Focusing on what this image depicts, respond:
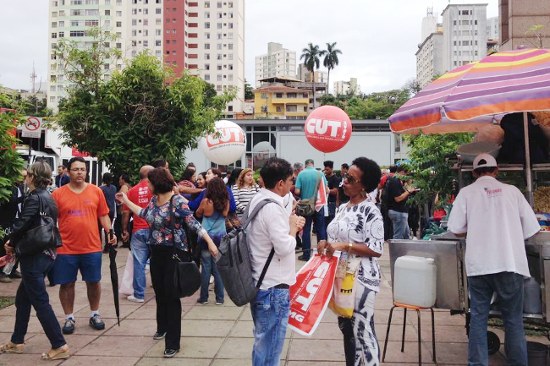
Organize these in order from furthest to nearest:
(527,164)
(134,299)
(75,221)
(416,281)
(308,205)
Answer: (308,205)
(134,299)
(75,221)
(527,164)
(416,281)

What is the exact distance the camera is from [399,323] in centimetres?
654

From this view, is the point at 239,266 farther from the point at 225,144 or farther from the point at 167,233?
the point at 225,144

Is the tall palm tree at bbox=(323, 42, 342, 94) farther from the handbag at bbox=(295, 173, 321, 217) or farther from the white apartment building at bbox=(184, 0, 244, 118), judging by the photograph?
the handbag at bbox=(295, 173, 321, 217)

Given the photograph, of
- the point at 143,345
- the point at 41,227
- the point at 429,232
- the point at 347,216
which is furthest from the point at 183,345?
the point at 429,232

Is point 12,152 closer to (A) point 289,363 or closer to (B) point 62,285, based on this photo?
(B) point 62,285

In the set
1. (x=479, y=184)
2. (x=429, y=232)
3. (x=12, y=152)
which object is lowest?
(x=429, y=232)

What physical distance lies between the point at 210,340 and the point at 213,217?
2019mm

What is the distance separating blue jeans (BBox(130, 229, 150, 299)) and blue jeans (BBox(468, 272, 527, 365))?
4.66 m

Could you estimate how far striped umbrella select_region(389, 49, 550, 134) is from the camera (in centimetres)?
414

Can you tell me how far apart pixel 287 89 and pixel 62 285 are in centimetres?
9365

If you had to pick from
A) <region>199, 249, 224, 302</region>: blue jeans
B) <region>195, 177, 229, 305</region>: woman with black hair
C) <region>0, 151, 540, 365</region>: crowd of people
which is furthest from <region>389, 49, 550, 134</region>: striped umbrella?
<region>199, 249, 224, 302</region>: blue jeans

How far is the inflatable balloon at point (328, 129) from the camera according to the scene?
1360 centimetres

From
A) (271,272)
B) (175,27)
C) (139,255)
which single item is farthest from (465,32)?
(271,272)

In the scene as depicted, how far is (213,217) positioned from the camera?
7422mm
